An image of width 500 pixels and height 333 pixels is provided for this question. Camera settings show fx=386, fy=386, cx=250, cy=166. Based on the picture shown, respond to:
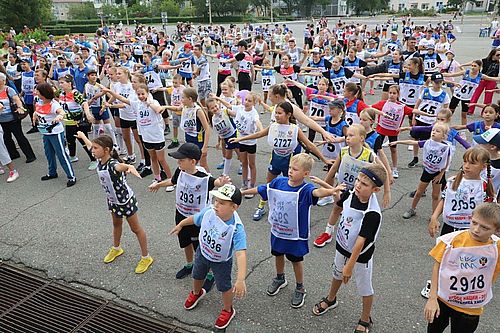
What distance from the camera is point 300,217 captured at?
3.95 m

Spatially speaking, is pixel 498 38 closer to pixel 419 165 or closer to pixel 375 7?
pixel 419 165

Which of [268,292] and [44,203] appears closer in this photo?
[268,292]

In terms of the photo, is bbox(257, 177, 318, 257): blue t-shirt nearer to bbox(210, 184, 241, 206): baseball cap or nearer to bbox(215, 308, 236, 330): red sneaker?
bbox(210, 184, 241, 206): baseball cap

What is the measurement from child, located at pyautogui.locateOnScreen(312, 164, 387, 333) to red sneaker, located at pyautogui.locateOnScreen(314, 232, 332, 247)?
134 cm

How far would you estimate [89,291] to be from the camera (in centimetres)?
462

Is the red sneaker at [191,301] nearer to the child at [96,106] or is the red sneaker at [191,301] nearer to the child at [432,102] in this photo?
the child at [96,106]

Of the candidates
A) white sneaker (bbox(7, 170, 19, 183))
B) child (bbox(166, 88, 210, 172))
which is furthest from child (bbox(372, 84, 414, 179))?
white sneaker (bbox(7, 170, 19, 183))

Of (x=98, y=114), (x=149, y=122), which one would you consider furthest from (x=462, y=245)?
(x=98, y=114)

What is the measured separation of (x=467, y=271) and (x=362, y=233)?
0.84 m

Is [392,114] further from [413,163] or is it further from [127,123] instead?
[127,123]

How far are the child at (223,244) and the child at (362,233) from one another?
3.15ft

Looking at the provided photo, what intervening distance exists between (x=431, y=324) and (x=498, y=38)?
59.8ft

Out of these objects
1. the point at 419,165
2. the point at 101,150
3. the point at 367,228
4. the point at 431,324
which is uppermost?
the point at 101,150

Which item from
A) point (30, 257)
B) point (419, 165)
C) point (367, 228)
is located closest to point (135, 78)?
point (30, 257)
